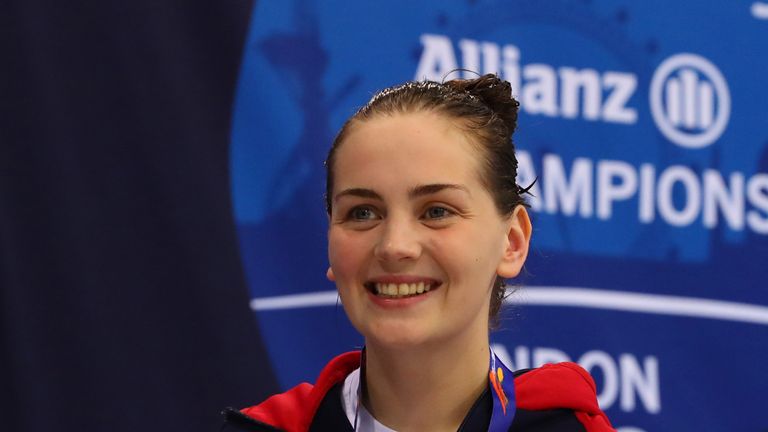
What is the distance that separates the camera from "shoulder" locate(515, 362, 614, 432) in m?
1.42

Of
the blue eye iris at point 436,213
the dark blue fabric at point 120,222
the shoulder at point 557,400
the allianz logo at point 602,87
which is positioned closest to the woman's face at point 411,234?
the blue eye iris at point 436,213

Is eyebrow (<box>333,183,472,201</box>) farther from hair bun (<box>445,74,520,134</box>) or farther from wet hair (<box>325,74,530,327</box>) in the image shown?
hair bun (<box>445,74,520,134</box>)

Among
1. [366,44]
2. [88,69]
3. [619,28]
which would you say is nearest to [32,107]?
[88,69]

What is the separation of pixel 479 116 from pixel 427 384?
352mm

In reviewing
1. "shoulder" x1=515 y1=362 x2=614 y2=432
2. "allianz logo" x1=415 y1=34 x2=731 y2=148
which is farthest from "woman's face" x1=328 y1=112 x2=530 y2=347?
"allianz logo" x1=415 y1=34 x2=731 y2=148

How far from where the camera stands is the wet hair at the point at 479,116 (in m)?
1.40

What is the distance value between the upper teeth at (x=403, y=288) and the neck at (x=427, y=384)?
0.27 feet

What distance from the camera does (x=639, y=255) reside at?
8.42 ft

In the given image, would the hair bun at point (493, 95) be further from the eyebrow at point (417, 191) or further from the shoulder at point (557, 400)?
the shoulder at point (557, 400)

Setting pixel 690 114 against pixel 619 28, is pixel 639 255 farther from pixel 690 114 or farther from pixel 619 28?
pixel 619 28

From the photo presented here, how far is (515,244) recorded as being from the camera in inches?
57.1

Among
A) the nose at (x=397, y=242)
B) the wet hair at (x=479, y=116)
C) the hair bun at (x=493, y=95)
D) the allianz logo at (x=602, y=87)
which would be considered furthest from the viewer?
the allianz logo at (x=602, y=87)

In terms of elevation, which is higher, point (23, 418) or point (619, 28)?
→ point (619, 28)

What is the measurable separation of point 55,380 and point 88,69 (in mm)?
591
